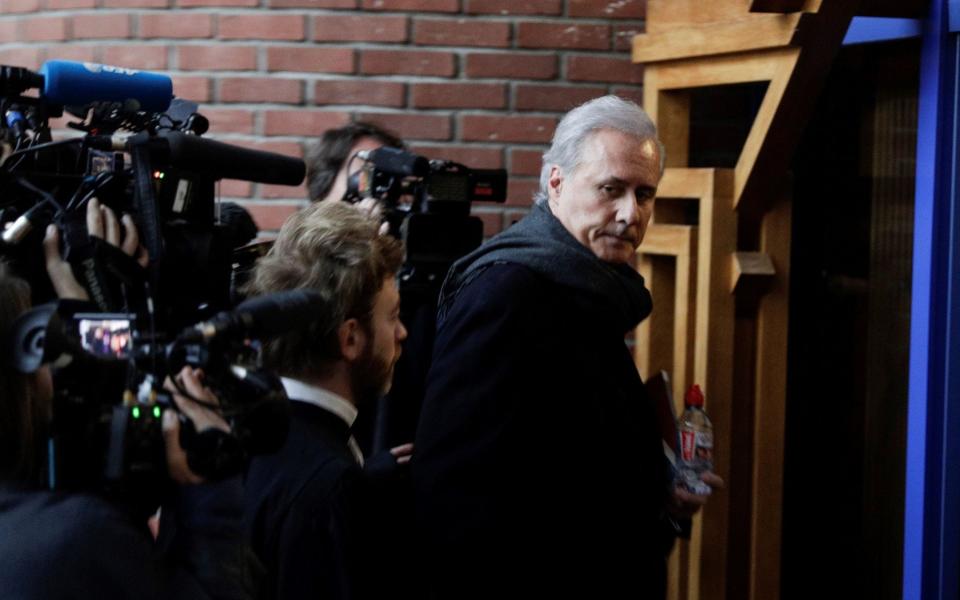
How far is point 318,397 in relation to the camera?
6.59 ft

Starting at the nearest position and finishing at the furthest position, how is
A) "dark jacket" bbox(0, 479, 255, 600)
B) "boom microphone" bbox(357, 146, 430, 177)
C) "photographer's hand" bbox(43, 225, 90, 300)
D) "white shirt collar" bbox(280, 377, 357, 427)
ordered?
"dark jacket" bbox(0, 479, 255, 600)
"photographer's hand" bbox(43, 225, 90, 300)
"white shirt collar" bbox(280, 377, 357, 427)
"boom microphone" bbox(357, 146, 430, 177)

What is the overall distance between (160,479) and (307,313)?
0.82ft

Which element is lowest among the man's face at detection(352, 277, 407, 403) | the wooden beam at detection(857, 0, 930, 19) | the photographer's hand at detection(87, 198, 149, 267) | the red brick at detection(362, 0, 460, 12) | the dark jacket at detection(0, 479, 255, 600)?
the dark jacket at detection(0, 479, 255, 600)

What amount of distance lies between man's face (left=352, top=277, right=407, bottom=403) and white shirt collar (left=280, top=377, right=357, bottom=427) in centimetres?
5

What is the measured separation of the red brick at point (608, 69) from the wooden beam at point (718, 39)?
0.06 m

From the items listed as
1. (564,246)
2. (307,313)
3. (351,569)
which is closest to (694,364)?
(564,246)

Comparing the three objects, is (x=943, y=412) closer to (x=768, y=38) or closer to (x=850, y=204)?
(x=850, y=204)

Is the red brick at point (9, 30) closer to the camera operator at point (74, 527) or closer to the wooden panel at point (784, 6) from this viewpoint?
the wooden panel at point (784, 6)

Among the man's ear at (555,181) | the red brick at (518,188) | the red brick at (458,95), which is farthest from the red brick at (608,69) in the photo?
the man's ear at (555,181)

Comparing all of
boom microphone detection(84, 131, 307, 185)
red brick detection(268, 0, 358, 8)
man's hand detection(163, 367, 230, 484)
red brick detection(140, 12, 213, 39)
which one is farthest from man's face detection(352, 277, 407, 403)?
red brick detection(140, 12, 213, 39)

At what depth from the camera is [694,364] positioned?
313cm

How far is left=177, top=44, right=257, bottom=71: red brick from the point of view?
3480 mm

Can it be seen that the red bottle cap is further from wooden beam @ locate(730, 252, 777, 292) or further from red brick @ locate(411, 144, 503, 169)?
red brick @ locate(411, 144, 503, 169)

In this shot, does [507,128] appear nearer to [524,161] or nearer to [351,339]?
[524,161]
